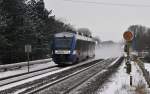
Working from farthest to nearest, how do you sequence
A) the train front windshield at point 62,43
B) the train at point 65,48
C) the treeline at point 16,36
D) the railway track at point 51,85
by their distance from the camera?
the treeline at point 16,36
the train front windshield at point 62,43
the train at point 65,48
the railway track at point 51,85

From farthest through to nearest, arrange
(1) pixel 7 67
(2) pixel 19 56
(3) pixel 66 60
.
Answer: (2) pixel 19 56
(3) pixel 66 60
(1) pixel 7 67

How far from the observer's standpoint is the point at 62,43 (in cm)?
4144

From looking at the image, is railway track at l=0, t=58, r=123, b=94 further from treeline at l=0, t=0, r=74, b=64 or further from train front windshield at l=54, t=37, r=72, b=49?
treeline at l=0, t=0, r=74, b=64

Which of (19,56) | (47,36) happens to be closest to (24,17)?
(19,56)

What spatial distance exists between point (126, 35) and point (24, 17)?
3344 cm

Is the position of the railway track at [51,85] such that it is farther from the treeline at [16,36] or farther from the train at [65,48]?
the treeline at [16,36]

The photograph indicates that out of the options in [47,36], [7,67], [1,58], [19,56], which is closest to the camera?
[7,67]

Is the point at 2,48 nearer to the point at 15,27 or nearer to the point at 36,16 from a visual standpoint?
the point at 15,27

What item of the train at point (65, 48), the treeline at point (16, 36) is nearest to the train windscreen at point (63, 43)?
the train at point (65, 48)

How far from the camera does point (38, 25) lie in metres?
63.7

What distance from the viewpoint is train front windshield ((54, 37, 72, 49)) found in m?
41.2

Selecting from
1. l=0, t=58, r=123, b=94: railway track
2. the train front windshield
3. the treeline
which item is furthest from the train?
l=0, t=58, r=123, b=94: railway track

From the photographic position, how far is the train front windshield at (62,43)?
41.2 m

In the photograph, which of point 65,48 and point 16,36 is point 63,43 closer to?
point 65,48
